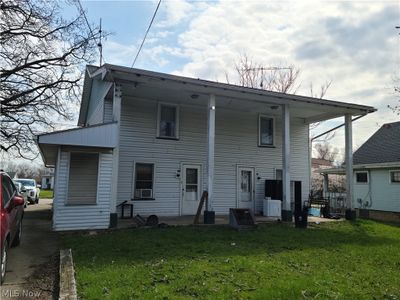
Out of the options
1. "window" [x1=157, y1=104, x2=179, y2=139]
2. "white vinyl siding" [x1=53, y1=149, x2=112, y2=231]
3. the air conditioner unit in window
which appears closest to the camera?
"white vinyl siding" [x1=53, y1=149, x2=112, y2=231]

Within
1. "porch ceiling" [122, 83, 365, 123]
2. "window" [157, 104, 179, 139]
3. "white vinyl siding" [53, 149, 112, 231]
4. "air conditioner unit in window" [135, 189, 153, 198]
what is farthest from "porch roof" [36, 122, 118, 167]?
"window" [157, 104, 179, 139]

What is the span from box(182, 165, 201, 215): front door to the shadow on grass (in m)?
3.23

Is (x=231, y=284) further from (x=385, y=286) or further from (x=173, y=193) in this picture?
Result: (x=173, y=193)

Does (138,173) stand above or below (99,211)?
above

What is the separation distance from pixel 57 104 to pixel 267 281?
775 inches

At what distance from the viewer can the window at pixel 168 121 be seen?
13383mm

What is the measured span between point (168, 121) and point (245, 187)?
454cm

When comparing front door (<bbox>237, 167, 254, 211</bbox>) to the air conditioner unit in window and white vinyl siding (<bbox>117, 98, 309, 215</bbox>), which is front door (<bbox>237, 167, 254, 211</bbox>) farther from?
the air conditioner unit in window

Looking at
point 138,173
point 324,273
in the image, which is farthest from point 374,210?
point 324,273

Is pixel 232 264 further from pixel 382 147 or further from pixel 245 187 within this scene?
pixel 382 147

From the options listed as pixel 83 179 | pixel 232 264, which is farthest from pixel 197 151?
pixel 232 264

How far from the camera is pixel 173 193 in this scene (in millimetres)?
13359

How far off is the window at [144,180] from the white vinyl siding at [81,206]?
8.54 feet

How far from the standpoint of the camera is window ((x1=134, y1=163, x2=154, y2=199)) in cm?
1277
